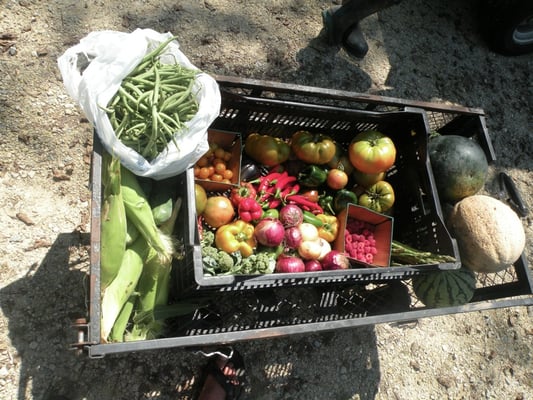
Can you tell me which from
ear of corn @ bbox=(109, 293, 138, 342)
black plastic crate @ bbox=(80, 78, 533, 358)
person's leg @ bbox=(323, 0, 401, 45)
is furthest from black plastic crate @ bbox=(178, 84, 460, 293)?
person's leg @ bbox=(323, 0, 401, 45)

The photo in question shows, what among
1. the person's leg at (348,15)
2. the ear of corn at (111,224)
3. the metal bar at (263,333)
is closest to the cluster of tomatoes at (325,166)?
the metal bar at (263,333)

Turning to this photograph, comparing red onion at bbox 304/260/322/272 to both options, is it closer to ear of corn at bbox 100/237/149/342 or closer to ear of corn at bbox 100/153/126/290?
ear of corn at bbox 100/237/149/342

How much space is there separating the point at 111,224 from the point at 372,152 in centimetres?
172

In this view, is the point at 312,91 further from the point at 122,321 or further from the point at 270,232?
the point at 122,321

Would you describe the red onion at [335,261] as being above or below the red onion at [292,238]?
below

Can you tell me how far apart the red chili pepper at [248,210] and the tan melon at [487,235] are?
1393 mm

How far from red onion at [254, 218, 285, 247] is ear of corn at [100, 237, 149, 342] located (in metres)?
0.67

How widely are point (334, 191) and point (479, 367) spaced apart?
197 centimetres

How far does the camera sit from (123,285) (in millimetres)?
2174

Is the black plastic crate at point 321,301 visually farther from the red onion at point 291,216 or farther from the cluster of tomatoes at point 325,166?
the red onion at point 291,216

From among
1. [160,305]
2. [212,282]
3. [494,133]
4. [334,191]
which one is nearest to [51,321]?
[160,305]

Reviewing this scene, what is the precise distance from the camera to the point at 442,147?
3021 millimetres

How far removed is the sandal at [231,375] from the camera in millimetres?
2719

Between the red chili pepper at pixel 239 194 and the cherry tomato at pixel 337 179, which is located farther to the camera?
the cherry tomato at pixel 337 179
